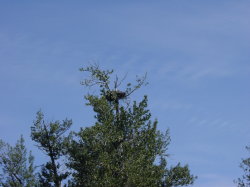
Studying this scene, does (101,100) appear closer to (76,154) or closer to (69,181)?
(76,154)

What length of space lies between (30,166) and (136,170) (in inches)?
619

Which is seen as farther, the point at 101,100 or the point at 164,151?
the point at 164,151

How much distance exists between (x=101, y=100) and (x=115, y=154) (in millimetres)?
5576

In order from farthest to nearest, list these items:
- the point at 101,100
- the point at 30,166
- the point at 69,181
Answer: the point at 30,166 < the point at 69,181 < the point at 101,100

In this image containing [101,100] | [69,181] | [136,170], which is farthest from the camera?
[69,181]

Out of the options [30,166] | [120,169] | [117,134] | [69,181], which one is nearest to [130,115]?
[117,134]

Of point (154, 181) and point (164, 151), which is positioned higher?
point (164, 151)

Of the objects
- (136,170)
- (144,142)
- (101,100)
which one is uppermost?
(101,100)

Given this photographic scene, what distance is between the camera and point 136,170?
4466cm

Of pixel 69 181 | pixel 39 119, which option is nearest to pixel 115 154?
pixel 69 181

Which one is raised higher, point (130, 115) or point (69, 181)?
point (130, 115)

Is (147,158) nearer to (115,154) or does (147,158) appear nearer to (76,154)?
(115,154)

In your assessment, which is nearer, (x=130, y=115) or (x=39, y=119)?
(x=130, y=115)

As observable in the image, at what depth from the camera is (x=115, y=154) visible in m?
45.4
